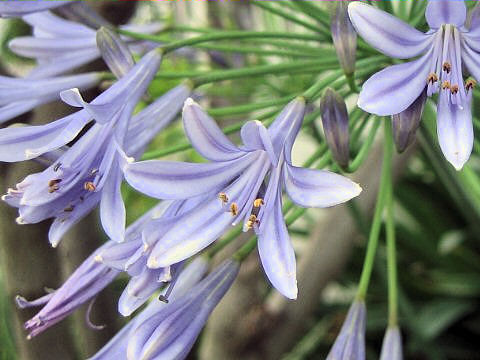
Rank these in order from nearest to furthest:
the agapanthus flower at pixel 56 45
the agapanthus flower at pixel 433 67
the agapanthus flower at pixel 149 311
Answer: the agapanthus flower at pixel 433 67, the agapanthus flower at pixel 149 311, the agapanthus flower at pixel 56 45

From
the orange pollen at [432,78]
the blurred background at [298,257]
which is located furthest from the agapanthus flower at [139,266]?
the orange pollen at [432,78]

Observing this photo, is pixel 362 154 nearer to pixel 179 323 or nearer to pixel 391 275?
pixel 391 275

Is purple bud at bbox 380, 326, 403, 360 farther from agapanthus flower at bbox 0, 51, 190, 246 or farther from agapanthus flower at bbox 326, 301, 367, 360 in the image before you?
agapanthus flower at bbox 0, 51, 190, 246

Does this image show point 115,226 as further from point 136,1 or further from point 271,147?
point 136,1

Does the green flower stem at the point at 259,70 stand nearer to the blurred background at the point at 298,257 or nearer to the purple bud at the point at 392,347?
the blurred background at the point at 298,257

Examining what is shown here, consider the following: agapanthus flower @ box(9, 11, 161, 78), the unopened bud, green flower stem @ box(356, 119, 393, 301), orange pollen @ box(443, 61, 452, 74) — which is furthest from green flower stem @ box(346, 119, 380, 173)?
agapanthus flower @ box(9, 11, 161, 78)

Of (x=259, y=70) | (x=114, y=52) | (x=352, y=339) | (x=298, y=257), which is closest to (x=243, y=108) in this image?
(x=259, y=70)
